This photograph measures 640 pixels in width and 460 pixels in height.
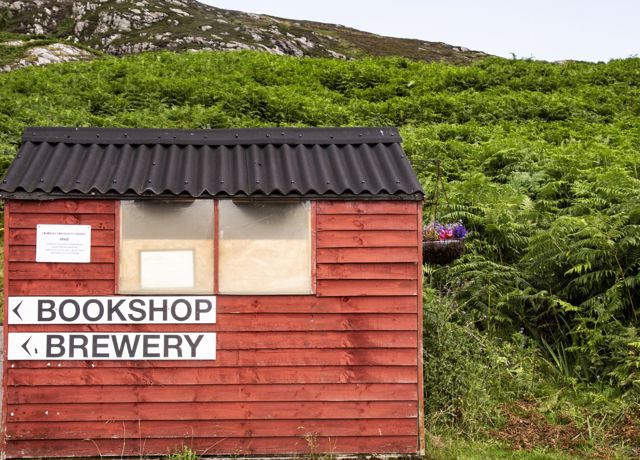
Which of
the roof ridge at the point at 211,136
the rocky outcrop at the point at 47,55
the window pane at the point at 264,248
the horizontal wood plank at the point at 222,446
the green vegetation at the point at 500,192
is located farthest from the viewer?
the rocky outcrop at the point at 47,55

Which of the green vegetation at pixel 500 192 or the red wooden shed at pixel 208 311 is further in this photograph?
the green vegetation at pixel 500 192

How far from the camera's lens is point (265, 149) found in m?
7.34

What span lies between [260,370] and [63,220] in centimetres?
234

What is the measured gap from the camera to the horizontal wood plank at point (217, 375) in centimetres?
661

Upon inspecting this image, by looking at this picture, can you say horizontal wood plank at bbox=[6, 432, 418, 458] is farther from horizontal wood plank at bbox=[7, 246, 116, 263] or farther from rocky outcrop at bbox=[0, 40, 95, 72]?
rocky outcrop at bbox=[0, 40, 95, 72]

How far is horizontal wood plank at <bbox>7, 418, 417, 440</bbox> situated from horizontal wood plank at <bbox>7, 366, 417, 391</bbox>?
0.38 meters

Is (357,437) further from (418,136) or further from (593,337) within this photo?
(418,136)

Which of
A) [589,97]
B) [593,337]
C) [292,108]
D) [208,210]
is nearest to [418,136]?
[292,108]

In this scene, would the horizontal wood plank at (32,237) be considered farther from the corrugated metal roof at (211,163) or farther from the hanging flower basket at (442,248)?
the hanging flower basket at (442,248)

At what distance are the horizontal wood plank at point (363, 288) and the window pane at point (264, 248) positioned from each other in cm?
17

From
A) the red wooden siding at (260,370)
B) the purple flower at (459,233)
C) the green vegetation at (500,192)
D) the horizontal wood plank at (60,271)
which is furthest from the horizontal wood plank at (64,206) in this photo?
the green vegetation at (500,192)

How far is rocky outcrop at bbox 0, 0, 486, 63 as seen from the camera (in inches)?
2544

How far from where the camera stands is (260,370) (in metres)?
6.73

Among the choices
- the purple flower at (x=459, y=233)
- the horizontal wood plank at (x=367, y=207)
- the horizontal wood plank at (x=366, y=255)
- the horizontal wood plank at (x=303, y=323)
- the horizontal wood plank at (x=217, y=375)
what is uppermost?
the horizontal wood plank at (x=367, y=207)
